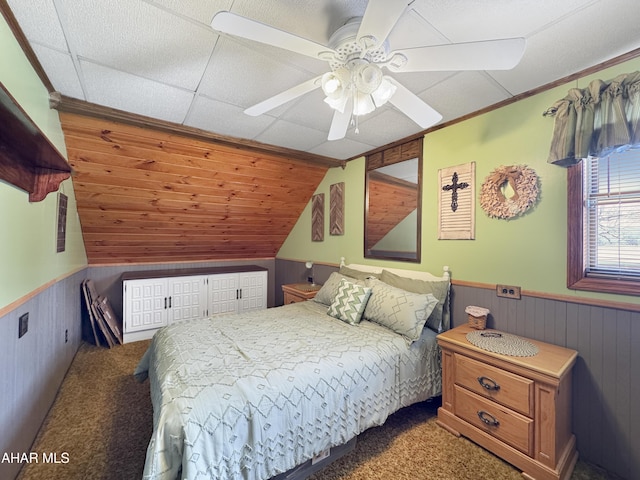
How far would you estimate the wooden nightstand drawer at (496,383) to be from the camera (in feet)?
5.10

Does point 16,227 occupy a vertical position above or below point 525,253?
above

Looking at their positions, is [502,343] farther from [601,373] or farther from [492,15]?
[492,15]

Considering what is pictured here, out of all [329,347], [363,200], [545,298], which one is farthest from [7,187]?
[545,298]

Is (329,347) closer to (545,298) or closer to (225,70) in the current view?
(545,298)

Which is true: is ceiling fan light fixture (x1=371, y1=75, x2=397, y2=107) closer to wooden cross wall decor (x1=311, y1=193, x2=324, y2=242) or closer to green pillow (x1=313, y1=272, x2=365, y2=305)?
green pillow (x1=313, y1=272, x2=365, y2=305)

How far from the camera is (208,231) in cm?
401

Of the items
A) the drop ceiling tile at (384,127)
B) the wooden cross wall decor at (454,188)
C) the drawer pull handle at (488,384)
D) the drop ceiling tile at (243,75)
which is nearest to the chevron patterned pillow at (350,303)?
the drawer pull handle at (488,384)

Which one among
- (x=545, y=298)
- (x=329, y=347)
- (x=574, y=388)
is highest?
(x=545, y=298)

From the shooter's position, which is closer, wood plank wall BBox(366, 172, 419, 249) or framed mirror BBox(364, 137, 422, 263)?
framed mirror BBox(364, 137, 422, 263)

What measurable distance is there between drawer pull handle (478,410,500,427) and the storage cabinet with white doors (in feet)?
11.5

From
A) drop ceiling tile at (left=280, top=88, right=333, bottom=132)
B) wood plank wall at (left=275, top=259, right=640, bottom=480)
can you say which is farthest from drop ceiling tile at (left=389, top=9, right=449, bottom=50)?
wood plank wall at (left=275, top=259, right=640, bottom=480)

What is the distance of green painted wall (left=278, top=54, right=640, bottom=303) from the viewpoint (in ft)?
5.99

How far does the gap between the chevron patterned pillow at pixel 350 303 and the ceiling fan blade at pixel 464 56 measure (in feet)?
5.66

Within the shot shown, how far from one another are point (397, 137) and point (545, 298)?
6.09 feet
